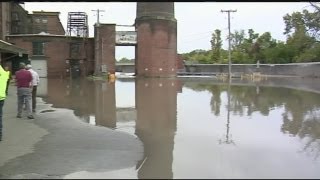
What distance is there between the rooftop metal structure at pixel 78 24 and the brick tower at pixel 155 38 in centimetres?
729

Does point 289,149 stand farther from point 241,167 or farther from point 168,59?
point 168,59

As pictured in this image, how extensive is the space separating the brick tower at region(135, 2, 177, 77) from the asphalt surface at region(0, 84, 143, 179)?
51.8 m

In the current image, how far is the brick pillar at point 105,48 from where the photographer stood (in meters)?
64.6

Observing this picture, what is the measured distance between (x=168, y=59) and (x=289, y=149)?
57.7m

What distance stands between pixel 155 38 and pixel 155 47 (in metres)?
1.24

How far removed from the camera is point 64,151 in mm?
10477

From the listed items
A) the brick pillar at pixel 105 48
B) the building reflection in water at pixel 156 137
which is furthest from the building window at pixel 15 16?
the building reflection in water at pixel 156 137

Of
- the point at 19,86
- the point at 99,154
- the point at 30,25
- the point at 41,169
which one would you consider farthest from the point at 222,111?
the point at 30,25

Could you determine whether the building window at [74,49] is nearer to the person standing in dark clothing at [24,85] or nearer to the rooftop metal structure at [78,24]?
the rooftop metal structure at [78,24]

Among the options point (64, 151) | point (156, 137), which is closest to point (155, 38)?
point (156, 137)

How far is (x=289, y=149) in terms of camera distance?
1120cm

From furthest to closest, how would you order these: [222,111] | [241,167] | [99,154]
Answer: [222,111] < [99,154] < [241,167]

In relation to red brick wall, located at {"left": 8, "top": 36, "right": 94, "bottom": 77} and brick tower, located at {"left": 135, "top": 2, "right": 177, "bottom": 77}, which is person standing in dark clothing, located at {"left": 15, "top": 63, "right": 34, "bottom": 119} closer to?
red brick wall, located at {"left": 8, "top": 36, "right": 94, "bottom": 77}

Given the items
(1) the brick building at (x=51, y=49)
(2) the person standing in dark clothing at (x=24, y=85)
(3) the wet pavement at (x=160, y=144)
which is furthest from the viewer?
(1) the brick building at (x=51, y=49)
